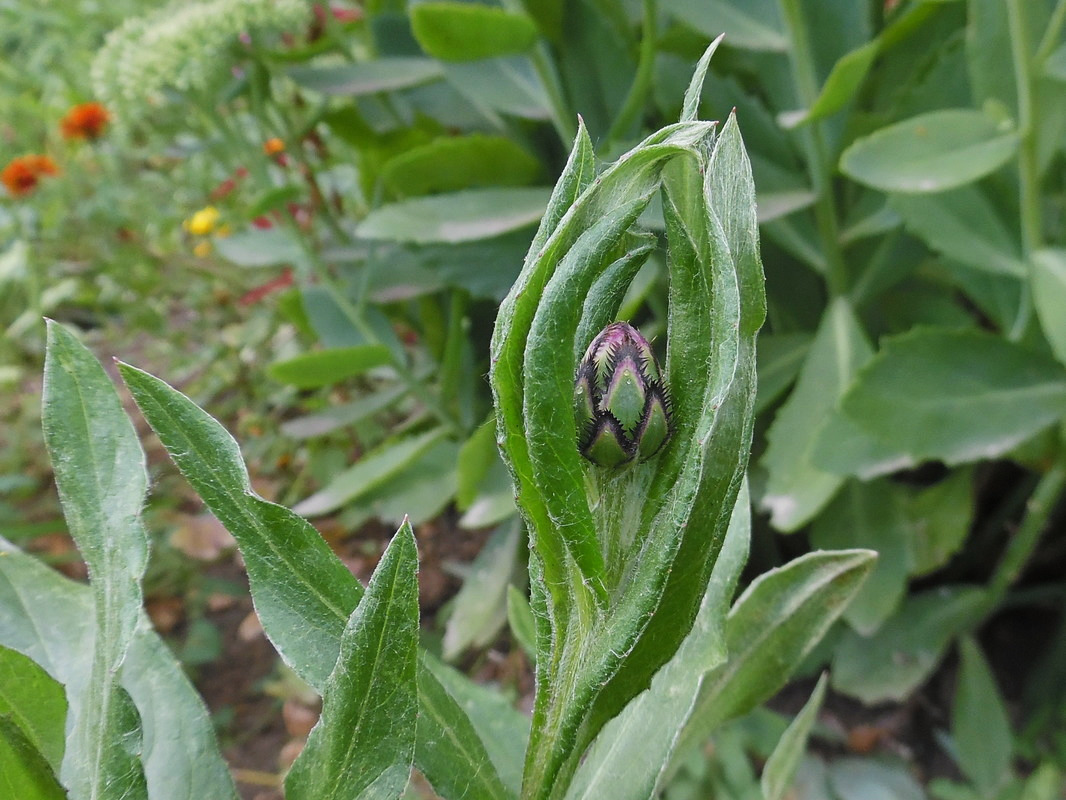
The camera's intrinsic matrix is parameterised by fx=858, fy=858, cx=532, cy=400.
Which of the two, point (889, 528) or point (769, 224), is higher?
point (769, 224)

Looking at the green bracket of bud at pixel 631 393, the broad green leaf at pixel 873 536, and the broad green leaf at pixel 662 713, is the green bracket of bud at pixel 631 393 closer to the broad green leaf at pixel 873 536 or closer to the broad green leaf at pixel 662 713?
the broad green leaf at pixel 662 713

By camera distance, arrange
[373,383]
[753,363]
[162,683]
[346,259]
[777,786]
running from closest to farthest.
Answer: [753,363] → [162,683] → [777,786] → [346,259] → [373,383]

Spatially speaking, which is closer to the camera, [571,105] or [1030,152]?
[1030,152]

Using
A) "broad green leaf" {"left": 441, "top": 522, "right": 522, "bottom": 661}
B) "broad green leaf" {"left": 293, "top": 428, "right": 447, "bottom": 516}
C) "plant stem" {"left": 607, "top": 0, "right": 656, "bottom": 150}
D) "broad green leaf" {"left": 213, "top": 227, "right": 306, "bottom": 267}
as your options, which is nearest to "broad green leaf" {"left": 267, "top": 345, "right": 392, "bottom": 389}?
"broad green leaf" {"left": 293, "top": 428, "right": 447, "bottom": 516}

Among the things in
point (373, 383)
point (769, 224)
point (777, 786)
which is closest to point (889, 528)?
point (769, 224)

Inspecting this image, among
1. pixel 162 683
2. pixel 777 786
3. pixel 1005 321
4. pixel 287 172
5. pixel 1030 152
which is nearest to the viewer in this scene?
pixel 162 683

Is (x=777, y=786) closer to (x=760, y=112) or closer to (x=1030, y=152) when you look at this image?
(x=1030, y=152)

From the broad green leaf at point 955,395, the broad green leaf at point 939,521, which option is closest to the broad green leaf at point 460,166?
the broad green leaf at point 955,395
